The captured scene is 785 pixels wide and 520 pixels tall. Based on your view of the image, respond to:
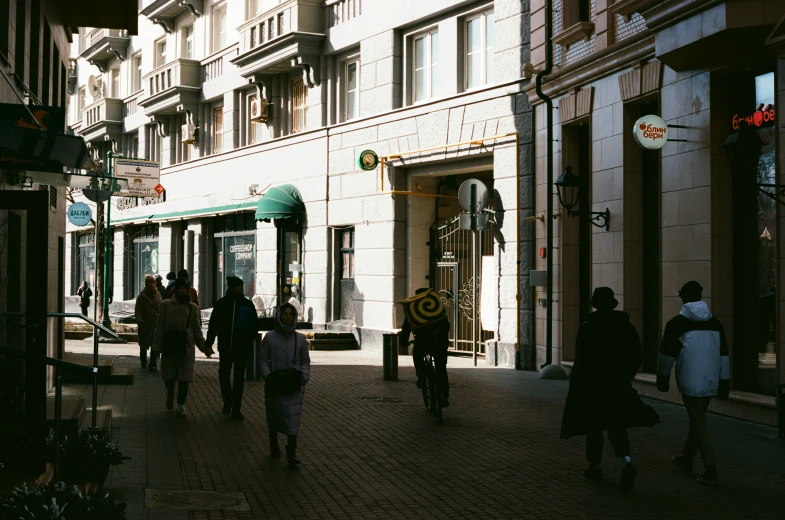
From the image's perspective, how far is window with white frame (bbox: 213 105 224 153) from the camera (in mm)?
32875

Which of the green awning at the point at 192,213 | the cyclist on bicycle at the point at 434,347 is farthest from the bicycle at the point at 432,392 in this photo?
the green awning at the point at 192,213

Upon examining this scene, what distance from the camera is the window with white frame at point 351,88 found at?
85.1 ft

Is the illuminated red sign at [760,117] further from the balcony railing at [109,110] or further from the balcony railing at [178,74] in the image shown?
the balcony railing at [109,110]

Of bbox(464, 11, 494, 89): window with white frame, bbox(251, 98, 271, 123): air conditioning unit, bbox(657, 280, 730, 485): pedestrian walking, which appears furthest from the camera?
bbox(251, 98, 271, 123): air conditioning unit

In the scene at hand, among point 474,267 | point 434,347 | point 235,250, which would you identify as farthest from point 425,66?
point 434,347

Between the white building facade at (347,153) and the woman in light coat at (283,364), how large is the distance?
33.7 feet

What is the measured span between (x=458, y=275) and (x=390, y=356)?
5.26 metres

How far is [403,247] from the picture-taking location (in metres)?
23.8

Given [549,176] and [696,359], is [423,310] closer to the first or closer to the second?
[696,359]

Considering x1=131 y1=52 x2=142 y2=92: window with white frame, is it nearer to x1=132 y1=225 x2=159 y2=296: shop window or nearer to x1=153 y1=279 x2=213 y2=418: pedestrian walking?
x1=132 y1=225 x2=159 y2=296: shop window

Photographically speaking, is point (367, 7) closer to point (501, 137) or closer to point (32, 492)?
point (501, 137)

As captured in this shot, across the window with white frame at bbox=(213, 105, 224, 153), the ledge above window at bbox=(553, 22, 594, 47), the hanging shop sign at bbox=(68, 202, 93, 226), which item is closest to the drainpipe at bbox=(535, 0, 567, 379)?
the ledge above window at bbox=(553, 22, 594, 47)

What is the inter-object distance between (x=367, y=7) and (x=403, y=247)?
5875 millimetres

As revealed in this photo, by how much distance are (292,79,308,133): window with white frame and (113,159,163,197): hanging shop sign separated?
3.89m
